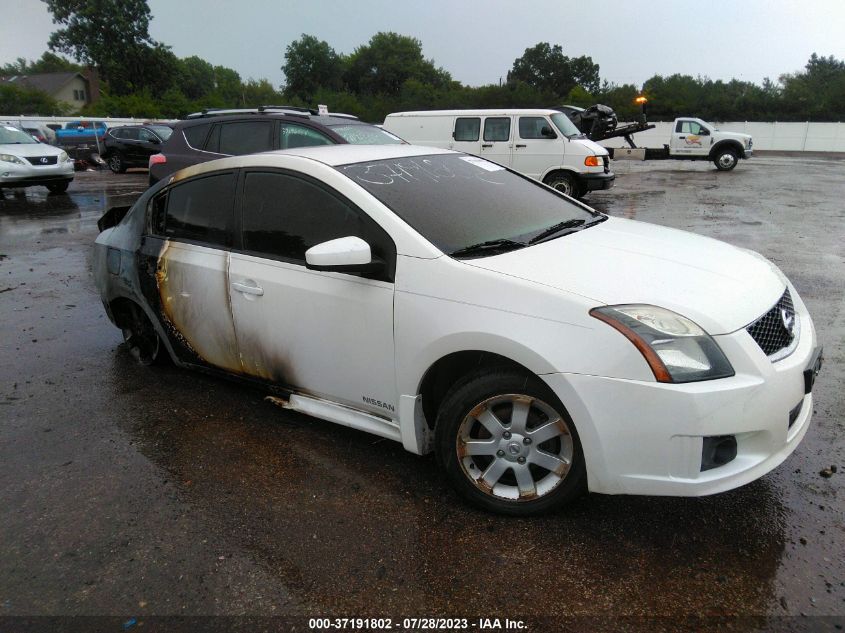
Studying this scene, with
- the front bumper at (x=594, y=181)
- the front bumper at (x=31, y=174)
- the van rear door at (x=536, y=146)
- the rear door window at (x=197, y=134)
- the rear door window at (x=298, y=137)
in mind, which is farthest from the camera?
the front bumper at (x=31, y=174)

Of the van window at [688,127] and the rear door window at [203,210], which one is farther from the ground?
the van window at [688,127]

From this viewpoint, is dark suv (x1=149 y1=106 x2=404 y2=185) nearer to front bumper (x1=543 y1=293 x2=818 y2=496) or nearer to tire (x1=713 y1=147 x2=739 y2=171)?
front bumper (x1=543 y1=293 x2=818 y2=496)

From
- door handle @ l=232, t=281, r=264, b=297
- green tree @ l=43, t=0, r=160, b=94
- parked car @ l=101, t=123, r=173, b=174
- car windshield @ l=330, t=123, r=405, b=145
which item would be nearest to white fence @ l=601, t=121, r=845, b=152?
parked car @ l=101, t=123, r=173, b=174

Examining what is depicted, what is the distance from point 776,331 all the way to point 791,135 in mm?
44414

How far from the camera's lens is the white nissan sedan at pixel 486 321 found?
2357 millimetres

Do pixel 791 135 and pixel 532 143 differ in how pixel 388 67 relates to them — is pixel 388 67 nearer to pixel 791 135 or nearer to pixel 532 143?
pixel 791 135

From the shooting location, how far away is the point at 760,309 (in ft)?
8.50

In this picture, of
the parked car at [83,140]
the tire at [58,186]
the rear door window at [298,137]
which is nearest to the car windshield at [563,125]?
the rear door window at [298,137]

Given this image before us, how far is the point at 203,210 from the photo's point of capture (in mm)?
3822

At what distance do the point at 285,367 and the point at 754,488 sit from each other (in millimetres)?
2387

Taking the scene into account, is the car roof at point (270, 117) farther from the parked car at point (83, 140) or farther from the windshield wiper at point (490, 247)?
the parked car at point (83, 140)

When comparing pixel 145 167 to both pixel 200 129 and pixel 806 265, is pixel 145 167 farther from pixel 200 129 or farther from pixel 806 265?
pixel 806 265

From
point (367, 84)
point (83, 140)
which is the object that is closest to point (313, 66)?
point (367, 84)

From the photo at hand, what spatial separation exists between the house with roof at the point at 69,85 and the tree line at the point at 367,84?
3.93 ft
